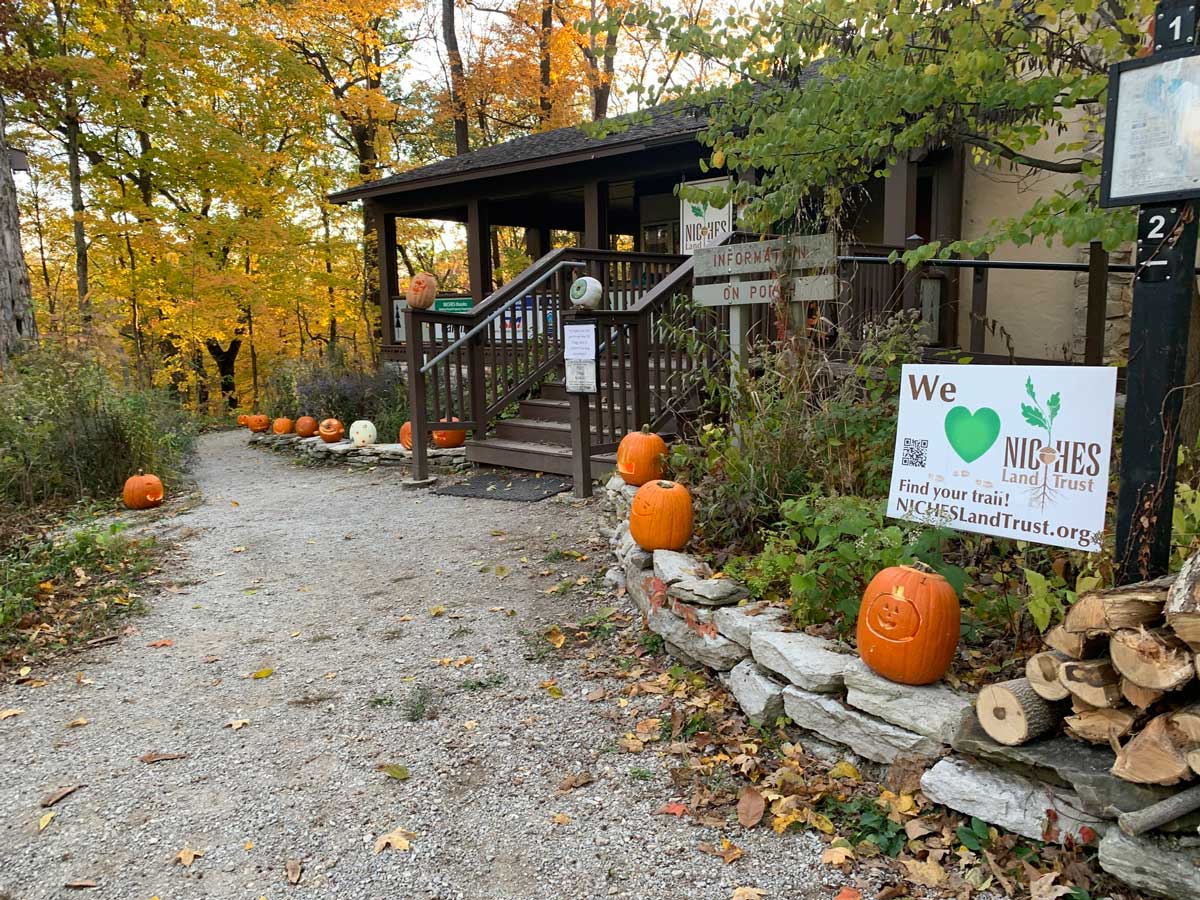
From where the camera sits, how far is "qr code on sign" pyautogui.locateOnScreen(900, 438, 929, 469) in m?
2.75

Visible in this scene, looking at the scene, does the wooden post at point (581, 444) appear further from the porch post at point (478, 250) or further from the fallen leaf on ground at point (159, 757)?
the porch post at point (478, 250)

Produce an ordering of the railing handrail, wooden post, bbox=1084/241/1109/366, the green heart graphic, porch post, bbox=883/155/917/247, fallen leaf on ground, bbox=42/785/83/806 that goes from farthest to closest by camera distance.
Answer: porch post, bbox=883/155/917/247
the railing handrail
wooden post, bbox=1084/241/1109/366
fallen leaf on ground, bbox=42/785/83/806
the green heart graphic

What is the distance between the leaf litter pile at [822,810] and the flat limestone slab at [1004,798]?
3 cm

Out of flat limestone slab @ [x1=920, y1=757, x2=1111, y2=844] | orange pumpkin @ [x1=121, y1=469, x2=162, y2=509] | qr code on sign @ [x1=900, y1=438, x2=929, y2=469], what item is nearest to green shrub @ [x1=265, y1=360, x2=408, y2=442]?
orange pumpkin @ [x1=121, y1=469, x2=162, y2=509]

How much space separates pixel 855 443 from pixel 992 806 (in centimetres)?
185

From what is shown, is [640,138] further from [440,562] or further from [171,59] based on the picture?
[171,59]

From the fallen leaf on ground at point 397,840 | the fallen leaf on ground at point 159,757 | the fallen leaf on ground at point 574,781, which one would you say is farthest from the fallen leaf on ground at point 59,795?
the fallen leaf on ground at point 574,781

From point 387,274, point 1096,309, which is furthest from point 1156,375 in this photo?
point 387,274

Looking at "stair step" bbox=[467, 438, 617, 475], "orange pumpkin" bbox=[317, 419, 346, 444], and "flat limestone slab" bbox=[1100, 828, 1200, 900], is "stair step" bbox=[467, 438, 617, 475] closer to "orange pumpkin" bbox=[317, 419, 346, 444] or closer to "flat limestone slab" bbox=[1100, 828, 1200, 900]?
"orange pumpkin" bbox=[317, 419, 346, 444]

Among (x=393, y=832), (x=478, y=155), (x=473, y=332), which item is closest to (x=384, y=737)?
(x=393, y=832)

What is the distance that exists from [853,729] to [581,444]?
3821 mm

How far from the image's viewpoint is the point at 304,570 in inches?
199

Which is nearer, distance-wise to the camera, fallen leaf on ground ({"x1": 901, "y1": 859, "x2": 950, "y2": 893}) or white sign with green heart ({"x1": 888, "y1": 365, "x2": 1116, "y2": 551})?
fallen leaf on ground ({"x1": 901, "y1": 859, "x2": 950, "y2": 893})

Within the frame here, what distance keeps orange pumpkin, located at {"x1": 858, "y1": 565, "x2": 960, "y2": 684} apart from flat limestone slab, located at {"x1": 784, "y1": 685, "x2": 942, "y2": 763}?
0.16 m
